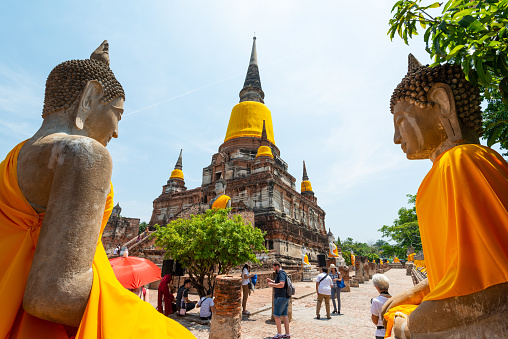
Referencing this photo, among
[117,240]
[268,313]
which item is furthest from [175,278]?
[117,240]

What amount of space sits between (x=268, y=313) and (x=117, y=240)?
52.9ft

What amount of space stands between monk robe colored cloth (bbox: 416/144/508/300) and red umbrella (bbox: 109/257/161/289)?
22.2ft

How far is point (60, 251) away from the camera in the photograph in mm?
1231

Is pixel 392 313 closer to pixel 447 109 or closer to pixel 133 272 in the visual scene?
pixel 447 109

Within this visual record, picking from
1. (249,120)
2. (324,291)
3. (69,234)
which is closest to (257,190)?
(249,120)

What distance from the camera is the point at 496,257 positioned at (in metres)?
1.26

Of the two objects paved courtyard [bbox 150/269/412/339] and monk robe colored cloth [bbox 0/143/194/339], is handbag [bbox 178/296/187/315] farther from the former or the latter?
monk robe colored cloth [bbox 0/143/194/339]

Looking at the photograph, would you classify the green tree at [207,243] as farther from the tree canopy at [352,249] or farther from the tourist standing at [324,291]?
the tree canopy at [352,249]

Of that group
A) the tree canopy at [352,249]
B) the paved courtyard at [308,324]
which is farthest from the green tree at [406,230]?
the paved courtyard at [308,324]

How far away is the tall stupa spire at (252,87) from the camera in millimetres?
35969

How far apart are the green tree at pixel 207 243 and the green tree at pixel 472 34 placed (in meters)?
7.87

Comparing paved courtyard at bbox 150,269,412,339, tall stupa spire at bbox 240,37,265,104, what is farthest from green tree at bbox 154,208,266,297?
tall stupa spire at bbox 240,37,265,104

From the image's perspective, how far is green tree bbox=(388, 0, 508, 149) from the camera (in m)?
1.86

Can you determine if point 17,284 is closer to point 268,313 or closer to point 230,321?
point 230,321
